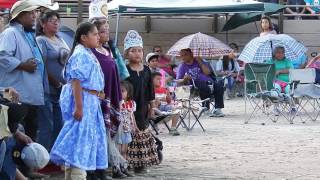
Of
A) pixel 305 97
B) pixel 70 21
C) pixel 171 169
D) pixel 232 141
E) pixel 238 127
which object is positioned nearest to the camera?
pixel 171 169

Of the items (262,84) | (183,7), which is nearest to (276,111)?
(262,84)

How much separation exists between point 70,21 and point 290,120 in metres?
10.0

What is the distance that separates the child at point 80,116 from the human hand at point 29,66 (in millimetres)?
446

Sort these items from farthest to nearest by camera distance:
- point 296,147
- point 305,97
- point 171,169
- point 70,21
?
point 70,21 < point 305,97 < point 296,147 < point 171,169

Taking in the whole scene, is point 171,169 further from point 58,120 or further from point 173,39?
point 173,39

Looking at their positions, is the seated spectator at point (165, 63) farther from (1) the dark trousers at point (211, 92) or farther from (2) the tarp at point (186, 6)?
(1) the dark trousers at point (211, 92)

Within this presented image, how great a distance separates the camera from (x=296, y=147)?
10.9 m

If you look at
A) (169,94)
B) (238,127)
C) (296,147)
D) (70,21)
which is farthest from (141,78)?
(70,21)

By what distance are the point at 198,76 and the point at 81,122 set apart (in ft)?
26.3

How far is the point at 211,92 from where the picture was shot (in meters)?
15.3

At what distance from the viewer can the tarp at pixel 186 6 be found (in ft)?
57.6

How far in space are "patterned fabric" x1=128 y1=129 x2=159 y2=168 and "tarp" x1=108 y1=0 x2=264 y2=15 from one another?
916 centimetres

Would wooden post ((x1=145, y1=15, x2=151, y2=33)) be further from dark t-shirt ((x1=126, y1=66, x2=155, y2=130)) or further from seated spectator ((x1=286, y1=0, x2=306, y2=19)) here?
dark t-shirt ((x1=126, y1=66, x2=155, y2=130))

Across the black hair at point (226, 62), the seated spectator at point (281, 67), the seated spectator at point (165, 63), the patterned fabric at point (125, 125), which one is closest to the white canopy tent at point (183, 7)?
the seated spectator at point (165, 63)
